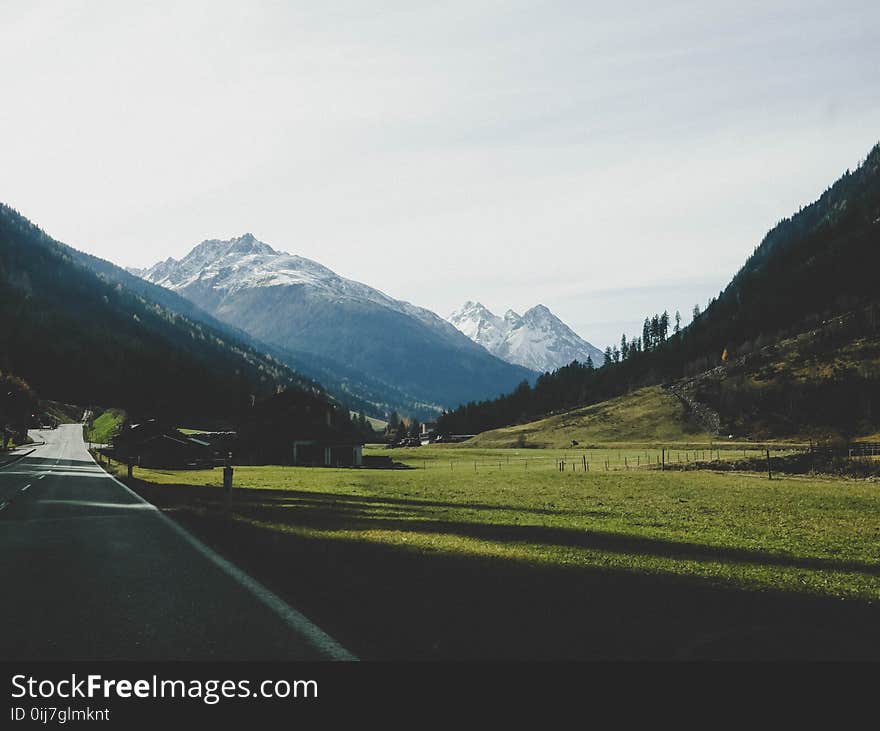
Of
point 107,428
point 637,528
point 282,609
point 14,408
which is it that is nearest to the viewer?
point 282,609

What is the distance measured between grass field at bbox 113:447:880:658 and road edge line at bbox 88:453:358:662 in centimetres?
28

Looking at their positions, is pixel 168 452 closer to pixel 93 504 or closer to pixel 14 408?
pixel 14 408

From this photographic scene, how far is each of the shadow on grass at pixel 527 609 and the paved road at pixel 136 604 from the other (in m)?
0.63

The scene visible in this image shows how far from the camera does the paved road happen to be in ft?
26.6

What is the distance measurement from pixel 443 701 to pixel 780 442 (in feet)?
563

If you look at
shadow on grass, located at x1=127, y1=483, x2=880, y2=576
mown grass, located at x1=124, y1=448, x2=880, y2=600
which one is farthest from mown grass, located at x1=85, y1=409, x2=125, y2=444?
mown grass, located at x1=124, y1=448, x2=880, y2=600

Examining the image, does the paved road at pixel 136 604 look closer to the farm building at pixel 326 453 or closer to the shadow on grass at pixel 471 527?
the shadow on grass at pixel 471 527

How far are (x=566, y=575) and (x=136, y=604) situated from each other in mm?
7472

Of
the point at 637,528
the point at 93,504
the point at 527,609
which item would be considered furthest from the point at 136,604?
the point at 93,504

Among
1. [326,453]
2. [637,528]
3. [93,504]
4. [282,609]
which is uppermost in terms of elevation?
[282,609]

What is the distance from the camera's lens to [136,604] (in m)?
10.5

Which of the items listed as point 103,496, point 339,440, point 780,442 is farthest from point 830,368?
point 103,496

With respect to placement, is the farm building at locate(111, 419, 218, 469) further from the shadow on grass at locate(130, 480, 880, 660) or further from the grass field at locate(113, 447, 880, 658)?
the shadow on grass at locate(130, 480, 880, 660)

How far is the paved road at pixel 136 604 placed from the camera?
8.10 metres
